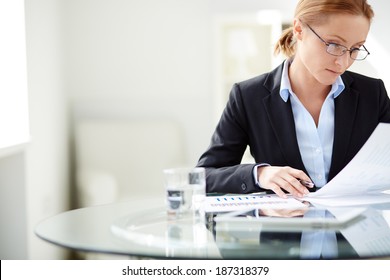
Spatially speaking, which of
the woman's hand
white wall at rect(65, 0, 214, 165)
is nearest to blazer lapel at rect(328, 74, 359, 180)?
the woman's hand

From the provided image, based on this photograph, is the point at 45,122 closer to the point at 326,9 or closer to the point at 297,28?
the point at 297,28

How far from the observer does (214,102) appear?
12.0 ft

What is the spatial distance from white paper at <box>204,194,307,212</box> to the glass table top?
0.19 feet

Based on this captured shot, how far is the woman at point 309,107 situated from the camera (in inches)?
56.1

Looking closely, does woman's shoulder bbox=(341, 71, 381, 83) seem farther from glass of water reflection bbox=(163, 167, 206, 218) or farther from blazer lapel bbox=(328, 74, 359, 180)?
glass of water reflection bbox=(163, 167, 206, 218)

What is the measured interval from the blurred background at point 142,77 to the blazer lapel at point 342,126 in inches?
71.6

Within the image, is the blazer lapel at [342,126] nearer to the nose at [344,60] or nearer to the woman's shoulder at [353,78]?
the woman's shoulder at [353,78]

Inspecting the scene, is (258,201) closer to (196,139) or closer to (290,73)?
(290,73)

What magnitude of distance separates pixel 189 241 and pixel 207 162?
0.69 metres

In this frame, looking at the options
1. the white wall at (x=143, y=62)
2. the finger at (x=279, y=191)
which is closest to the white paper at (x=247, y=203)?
the finger at (x=279, y=191)

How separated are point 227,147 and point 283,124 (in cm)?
17

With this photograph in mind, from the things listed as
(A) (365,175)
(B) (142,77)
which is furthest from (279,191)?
(B) (142,77)

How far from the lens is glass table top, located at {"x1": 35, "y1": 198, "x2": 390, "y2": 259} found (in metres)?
0.83

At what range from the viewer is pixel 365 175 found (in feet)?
3.93
